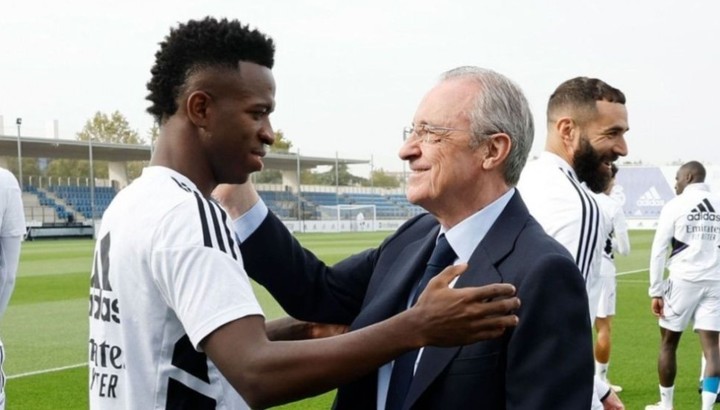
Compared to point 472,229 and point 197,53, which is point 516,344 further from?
point 197,53

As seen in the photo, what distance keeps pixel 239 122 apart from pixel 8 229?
2.80m

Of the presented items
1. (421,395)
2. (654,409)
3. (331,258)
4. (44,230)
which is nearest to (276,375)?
(421,395)

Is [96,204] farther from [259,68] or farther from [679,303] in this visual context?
[259,68]

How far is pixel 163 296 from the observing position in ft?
8.14

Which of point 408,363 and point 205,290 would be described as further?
point 408,363

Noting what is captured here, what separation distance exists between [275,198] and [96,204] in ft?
35.5

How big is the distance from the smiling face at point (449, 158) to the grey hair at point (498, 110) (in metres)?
0.02

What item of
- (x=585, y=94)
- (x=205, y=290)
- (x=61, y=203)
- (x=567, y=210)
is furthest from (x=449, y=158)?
(x=61, y=203)

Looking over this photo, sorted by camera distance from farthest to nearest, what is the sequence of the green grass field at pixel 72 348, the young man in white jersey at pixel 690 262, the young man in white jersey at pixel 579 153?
the young man in white jersey at pixel 690 262 → the green grass field at pixel 72 348 → the young man in white jersey at pixel 579 153

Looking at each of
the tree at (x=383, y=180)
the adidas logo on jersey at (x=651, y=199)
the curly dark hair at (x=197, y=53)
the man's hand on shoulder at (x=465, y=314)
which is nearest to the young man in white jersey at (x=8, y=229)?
the curly dark hair at (x=197, y=53)

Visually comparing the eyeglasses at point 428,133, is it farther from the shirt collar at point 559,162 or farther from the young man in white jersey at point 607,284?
the young man in white jersey at point 607,284

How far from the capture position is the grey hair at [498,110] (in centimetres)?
285

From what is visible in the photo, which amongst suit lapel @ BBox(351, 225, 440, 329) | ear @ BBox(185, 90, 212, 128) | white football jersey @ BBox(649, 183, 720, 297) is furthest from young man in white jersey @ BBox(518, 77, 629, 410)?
white football jersey @ BBox(649, 183, 720, 297)

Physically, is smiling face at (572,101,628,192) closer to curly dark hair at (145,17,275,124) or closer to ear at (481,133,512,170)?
ear at (481,133,512,170)
